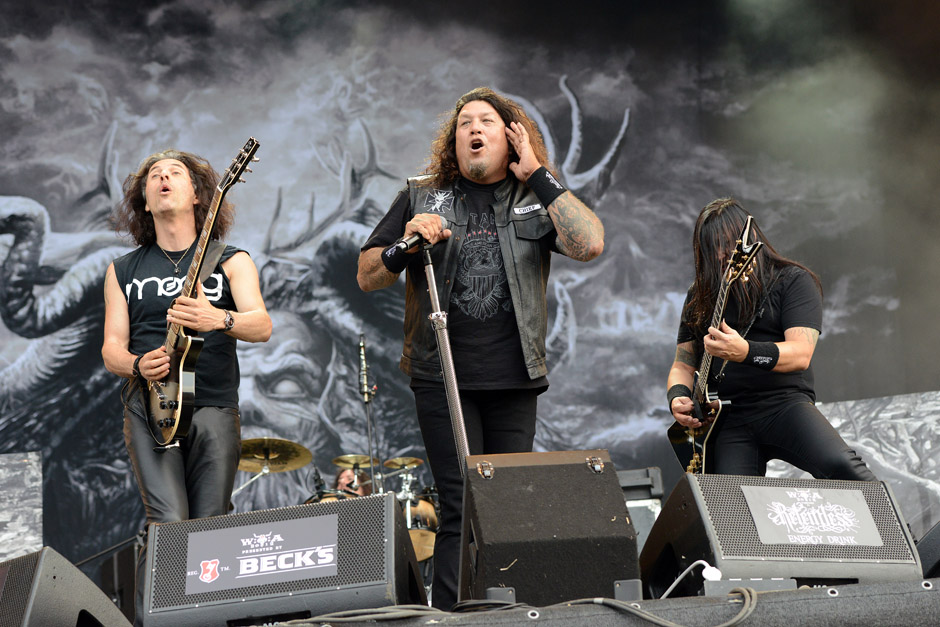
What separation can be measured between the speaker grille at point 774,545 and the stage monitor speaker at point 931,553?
0.17 m

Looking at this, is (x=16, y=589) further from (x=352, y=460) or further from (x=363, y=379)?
(x=352, y=460)

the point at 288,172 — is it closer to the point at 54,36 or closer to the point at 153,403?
the point at 54,36

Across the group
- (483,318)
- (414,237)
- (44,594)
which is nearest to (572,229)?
(483,318)

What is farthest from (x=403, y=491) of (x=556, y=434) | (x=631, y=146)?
(x=631, y=146)

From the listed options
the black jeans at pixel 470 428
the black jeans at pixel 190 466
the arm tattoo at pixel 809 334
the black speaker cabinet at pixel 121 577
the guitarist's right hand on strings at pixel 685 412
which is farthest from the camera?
the black speaker cabinet at pixel 121 577

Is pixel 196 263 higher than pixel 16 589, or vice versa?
pixel 196 263

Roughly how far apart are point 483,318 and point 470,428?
14.2 inches

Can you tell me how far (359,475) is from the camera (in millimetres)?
6359

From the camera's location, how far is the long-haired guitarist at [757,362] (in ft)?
10.4

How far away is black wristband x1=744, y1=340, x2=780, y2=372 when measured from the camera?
321 centimetres

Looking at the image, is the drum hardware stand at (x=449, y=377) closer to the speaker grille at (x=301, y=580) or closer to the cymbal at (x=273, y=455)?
the speaker grille at (x=301, y=580)

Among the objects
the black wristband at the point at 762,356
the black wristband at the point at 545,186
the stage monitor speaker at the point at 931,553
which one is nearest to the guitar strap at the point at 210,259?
the black wristband at the point at 545,186

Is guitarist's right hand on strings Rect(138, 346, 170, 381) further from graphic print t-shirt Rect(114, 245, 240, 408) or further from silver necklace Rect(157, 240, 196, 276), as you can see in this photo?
silver necklace Rect(157, 240, 196, 276)

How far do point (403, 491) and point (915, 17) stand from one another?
4.74 m
